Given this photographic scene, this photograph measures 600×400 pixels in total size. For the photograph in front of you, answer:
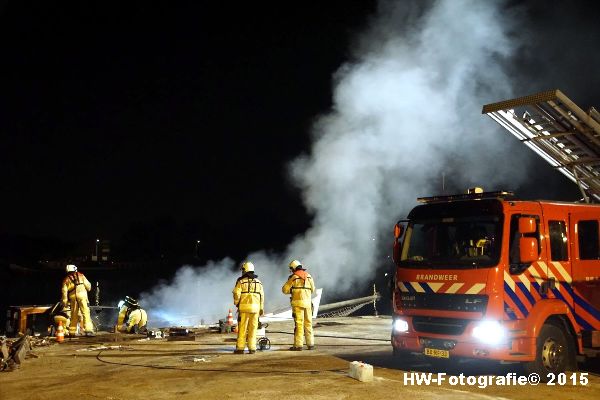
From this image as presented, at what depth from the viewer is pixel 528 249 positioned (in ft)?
Answer: 24.2

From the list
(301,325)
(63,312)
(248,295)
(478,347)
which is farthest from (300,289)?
(63,312)

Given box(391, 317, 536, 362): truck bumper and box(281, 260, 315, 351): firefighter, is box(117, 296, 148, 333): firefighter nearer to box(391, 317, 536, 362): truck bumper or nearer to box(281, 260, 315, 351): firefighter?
box(281, 260, 315, 351): firefighter

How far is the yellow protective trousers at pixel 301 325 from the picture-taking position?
10.8 metres

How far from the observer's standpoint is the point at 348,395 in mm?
6895

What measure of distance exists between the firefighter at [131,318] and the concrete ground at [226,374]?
1.89 ft

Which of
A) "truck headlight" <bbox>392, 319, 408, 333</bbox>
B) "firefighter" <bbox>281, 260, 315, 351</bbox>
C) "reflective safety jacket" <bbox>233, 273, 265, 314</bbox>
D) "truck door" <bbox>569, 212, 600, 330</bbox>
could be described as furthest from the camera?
"firefighter" <bbox>281, 260, 315, 351</bbox>

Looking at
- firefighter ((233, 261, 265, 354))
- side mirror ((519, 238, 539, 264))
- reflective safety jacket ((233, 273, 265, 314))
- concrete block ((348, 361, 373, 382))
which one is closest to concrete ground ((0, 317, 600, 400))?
concrete block ((348, 361, 373, 382))

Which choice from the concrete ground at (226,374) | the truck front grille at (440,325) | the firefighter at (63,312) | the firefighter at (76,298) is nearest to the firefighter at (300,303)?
the concrete ground at (226,374)

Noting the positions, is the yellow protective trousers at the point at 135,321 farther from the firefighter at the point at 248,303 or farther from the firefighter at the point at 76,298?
the firefighter at the point at 248,303

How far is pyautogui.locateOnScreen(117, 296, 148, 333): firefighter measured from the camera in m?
12.8

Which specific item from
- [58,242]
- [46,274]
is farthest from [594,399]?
[58,242]

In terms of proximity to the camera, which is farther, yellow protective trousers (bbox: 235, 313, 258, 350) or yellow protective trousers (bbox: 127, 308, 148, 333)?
yellow protective trousers (bbox: 127, 308, 148, 333)

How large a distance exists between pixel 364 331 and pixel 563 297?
272 inches

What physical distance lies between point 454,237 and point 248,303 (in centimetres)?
406
